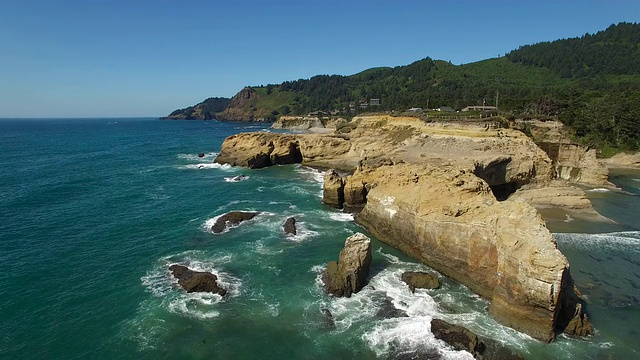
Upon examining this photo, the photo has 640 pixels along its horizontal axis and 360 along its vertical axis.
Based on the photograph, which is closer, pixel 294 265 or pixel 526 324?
pixel 526 324

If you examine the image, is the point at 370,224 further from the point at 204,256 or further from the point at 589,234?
the point at 589,234

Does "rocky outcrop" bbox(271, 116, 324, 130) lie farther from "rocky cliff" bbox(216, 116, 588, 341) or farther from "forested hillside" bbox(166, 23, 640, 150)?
→ "rocky cliff" bbox(216, 116, 588, 341)

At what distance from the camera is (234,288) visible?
24.1 metres

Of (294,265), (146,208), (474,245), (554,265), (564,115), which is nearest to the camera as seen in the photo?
(554,265)

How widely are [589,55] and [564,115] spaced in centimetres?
12082

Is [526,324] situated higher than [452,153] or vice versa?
[452,153]

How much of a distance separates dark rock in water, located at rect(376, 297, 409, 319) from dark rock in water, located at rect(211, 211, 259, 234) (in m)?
17.5

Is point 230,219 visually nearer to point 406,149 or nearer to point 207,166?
point 406,149

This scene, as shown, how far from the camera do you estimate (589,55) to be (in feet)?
553

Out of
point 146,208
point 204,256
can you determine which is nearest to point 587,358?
point 204,256

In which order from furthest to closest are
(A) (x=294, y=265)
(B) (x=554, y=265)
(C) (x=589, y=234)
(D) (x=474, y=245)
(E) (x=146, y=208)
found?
(E) (x=146, y=208), (C) (x=589, y=234), (A) (x=294, y=265), (D) (x=474, y=245), (B) (x=554, y=265)

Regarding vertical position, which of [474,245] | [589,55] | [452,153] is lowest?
[474,245]

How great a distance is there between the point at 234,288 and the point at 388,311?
974cm

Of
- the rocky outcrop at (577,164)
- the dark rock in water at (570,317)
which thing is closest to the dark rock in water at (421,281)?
the dark rock in water at (570,317)
